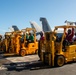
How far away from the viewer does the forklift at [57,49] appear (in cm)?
1048

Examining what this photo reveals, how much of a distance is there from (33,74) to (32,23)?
2899 cm

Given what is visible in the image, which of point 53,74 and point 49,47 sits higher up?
point 49,47

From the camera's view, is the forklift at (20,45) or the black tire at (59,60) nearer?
the black tire at (59,60)

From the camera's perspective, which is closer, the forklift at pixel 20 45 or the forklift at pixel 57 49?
the forklift at pixel 57 49

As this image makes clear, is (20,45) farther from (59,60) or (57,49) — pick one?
(59,60)

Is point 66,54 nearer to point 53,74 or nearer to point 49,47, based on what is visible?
point 49,47

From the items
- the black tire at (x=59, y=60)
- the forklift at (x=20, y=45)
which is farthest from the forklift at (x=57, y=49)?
the forklift at (x=20, y=45)

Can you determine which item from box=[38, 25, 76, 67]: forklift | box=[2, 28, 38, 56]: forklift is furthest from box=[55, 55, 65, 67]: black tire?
box=[2, 28, 38, 56]: forklift

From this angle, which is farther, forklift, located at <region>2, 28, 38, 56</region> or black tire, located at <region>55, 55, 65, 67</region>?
forklift, located at <region>2, 28, 38, 56</region>

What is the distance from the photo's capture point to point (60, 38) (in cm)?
1095

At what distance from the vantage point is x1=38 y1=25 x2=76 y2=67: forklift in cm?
1048

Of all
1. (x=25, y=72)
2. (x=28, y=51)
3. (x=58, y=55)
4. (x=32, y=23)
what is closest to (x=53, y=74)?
(x=25, y=72)

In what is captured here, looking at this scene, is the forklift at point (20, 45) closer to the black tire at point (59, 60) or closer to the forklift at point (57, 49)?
the forklift at point (57, 49)

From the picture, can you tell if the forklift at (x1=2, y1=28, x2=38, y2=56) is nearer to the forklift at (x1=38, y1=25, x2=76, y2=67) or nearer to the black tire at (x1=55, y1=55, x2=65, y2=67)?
the forklift at (x1=38, y1=25, x2=76, y2=67)
